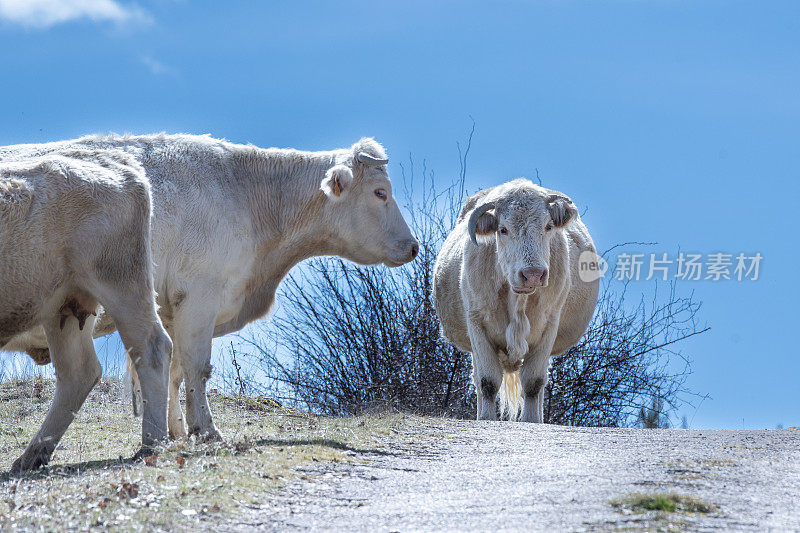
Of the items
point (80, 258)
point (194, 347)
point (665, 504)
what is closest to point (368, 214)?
point (194, 347)

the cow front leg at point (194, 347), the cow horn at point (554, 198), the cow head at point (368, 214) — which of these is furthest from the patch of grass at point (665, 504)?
the cow horn at point (554, 198)

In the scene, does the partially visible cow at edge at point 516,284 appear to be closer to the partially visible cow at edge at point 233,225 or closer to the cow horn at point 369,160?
the partially visible cow at edge at point 233,225

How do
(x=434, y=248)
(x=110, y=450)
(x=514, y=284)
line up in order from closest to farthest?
(x=110, y=450), (x=514, y=284), (x=434, y=248)

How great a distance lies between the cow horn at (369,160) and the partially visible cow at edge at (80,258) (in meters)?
2.66

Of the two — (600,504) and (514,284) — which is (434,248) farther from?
(600,504)

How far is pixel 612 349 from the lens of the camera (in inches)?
632

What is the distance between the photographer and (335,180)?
31.0 ft

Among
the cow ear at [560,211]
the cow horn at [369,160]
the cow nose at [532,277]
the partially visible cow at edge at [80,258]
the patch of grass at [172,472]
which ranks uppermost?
the cow ear at [560,211]

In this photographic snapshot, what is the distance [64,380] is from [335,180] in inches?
124

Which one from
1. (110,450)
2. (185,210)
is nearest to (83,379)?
(110,450)

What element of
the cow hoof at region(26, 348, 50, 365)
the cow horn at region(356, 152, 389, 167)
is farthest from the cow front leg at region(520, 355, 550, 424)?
the cow hoof at region(26, 348, 50, 365)

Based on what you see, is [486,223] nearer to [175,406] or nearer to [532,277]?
[532,277]

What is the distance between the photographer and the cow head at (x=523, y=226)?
10484 millimetres

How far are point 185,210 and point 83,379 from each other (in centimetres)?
187
